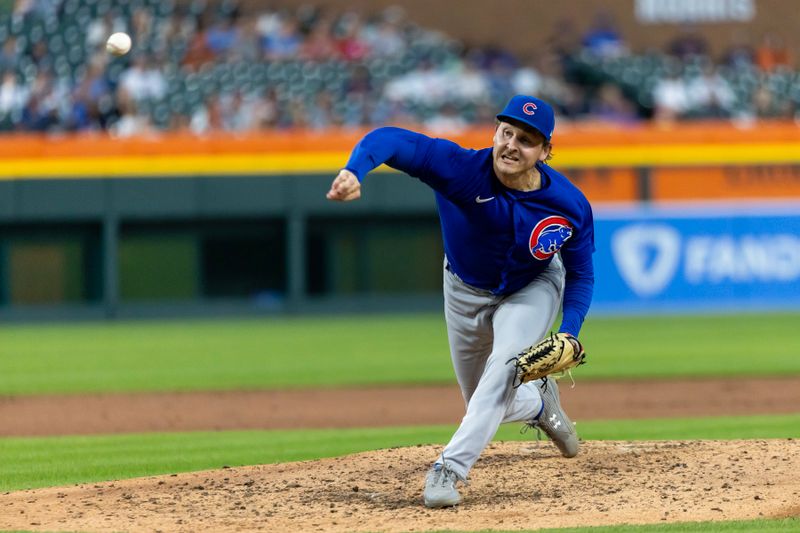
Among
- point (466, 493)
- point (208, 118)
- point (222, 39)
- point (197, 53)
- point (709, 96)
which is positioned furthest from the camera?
point (709, 96)

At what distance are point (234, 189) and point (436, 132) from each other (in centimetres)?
317

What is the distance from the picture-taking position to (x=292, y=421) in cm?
891

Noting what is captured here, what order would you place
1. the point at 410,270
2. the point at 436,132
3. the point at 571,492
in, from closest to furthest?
the point at 571,492
the point at 436,132
the point at 410,270

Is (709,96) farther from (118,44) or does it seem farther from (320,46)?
(118,44)

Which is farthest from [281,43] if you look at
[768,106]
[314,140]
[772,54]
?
[772,54]

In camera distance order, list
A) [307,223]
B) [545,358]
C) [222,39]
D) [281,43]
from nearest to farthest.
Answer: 1. [545,358]
2. [222,39]
3. [307,223]
4. [281,43]

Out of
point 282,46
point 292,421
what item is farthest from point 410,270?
point 292,421

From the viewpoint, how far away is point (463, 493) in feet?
17.8

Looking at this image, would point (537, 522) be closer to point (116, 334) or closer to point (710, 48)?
point (116, 334)

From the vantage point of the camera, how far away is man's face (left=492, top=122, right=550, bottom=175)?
5.00 m

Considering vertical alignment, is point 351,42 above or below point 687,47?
below

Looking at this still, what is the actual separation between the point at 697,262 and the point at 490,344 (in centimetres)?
1366

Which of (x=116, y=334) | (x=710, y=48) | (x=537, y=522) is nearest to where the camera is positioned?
(x=537, y=522)

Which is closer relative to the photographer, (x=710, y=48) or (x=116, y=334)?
(x=116, y=334)
